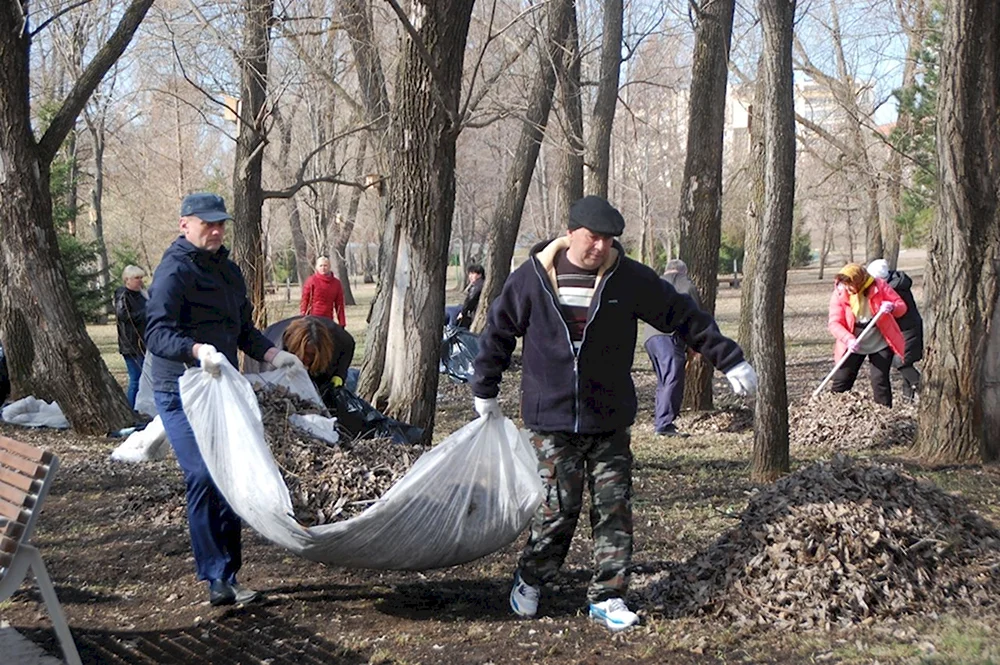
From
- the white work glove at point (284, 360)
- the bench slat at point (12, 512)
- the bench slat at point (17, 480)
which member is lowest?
the bench slat at point (12, 512)

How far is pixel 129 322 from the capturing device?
1077 cm

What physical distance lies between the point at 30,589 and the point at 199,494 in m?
1.19

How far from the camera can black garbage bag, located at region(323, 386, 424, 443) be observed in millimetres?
5227

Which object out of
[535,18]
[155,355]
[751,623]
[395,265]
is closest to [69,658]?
[155,355]

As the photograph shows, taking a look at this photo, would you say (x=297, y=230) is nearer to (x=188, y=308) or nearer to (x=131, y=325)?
(x=131, y=325)

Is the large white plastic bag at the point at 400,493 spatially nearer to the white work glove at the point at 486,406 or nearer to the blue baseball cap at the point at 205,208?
the white work glove at the point at 486,406

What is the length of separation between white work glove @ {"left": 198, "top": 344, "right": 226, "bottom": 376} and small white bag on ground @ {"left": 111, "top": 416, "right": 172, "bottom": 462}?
1804 millimetres

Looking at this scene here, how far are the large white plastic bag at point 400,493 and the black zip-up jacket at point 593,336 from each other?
0.25 meters

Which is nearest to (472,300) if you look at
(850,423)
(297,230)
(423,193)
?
(850,423)

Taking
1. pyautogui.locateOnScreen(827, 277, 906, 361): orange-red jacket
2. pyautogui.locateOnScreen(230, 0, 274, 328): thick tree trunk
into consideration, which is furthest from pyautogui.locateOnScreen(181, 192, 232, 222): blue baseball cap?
pyautogui.locateOnScreen(230, 0, 274, 328): thick tree trunk

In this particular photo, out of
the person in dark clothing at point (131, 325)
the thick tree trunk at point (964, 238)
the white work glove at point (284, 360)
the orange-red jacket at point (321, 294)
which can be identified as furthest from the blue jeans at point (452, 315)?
the white work glove at point (284, 360)

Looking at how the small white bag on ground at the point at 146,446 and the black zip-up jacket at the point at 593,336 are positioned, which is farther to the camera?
the small white bag on ground at the point at 146,446

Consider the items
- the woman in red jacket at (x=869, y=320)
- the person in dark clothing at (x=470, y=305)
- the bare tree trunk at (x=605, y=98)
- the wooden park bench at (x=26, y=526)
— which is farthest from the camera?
the person in dark clothing at (x=470, y=305)

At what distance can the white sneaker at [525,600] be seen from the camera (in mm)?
4332
